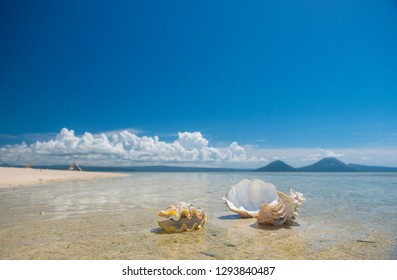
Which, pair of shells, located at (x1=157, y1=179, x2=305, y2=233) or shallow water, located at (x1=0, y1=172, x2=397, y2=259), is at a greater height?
pair of shells, located at (x1=157, y1=179, x2=305, y2=233)

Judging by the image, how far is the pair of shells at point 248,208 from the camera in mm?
4219

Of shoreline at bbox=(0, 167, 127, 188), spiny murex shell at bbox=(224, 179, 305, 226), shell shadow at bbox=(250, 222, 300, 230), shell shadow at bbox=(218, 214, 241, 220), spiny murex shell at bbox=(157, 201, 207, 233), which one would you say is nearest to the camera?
spiny murex shell at bbox=(157, 201, 207, 233)

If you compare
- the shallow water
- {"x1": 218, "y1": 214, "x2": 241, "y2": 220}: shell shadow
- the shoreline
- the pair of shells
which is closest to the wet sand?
the shallow water

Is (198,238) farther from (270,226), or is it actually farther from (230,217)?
(230,217)

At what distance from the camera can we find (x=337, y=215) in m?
5.62

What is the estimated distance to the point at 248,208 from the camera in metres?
5.84

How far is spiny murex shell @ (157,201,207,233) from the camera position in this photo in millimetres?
4141

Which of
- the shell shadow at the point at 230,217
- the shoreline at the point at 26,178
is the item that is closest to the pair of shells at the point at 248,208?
the shell shadow at the point at 230,217

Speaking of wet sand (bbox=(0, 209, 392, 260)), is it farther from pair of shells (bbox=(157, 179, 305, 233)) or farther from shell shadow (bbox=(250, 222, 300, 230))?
pair of shells (bbox=(157, 179, 305, 233))

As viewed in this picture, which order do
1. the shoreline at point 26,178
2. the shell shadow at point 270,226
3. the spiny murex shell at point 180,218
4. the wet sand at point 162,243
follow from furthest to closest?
the shoreline at point 26,178 < the shell shadow at point 270,226 < the spiny murex shell at point 180,218 < the wet sand at point 162,243

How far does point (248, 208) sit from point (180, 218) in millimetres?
2014

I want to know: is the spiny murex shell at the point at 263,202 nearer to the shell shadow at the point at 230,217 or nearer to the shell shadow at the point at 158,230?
the shell shadow at the point at 230,217
